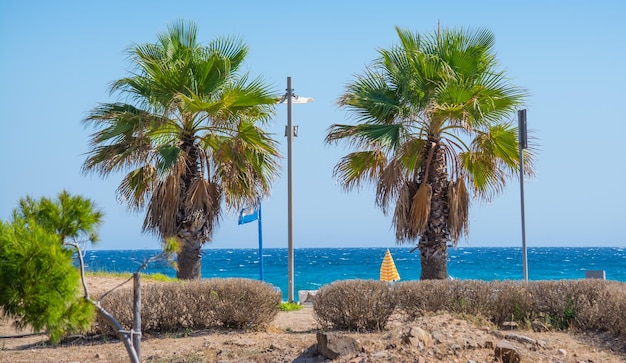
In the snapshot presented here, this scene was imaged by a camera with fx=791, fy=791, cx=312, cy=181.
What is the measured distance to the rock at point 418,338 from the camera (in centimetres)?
1011

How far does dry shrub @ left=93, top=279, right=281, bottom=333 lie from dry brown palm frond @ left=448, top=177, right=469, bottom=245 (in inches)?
221

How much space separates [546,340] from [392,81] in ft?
26.3

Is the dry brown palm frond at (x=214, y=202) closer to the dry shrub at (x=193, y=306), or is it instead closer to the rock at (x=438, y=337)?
the dry shrub at (x=193, y=306)

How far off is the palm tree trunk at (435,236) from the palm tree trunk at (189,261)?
477cm

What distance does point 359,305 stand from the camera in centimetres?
1230

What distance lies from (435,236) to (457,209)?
2.45 feet

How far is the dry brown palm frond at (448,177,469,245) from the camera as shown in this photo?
16797mm

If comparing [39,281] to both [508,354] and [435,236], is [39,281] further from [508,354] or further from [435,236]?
[435,236]

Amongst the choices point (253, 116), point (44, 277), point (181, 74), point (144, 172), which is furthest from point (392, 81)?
point (44, 277)

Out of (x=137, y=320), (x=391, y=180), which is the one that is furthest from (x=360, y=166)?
(x=137, y=320)

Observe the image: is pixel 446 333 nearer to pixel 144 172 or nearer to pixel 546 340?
pixel 546 340

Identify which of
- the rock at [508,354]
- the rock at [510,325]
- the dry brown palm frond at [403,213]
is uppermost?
the dry brown palm frond at [403,213]

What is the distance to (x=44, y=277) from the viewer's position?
25.7ft

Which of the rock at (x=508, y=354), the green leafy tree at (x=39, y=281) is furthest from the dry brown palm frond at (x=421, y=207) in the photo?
the green leafy tree at (x=39, y=281)
